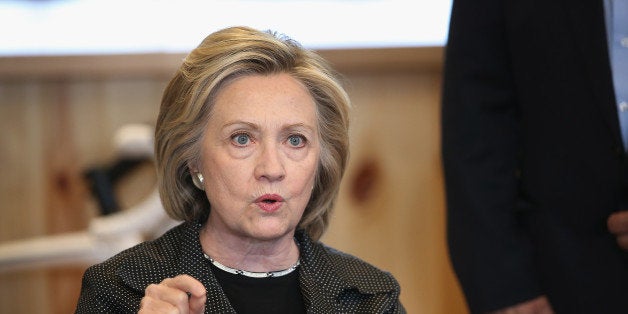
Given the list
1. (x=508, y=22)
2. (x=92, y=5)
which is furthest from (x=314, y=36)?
(x=508, y=22)

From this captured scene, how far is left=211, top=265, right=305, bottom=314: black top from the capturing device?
189 centimetres

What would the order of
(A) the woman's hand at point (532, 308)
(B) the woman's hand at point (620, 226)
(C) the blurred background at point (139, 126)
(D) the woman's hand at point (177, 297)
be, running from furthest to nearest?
(C) the blurred background at point (139, 126) < (A) the woman's hand at point (532, 308) < (B) the woman's hand at point (620, 226) < (D) the woman's hand at point (177, 297)

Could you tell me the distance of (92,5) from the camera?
3062 mm

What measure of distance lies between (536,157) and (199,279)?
2.45ft

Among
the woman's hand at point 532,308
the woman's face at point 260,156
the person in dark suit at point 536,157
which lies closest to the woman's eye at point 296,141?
the woman's face at point 260,156

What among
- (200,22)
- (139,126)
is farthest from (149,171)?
(200,22)

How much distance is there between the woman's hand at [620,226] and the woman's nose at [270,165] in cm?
67

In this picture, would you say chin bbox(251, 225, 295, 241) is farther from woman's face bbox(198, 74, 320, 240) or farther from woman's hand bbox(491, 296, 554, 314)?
woman's hand bbox(491, 296, 554, 314)

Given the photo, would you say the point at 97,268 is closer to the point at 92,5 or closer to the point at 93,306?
the point at 93,306

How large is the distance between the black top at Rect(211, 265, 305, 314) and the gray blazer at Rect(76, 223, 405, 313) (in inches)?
1.1

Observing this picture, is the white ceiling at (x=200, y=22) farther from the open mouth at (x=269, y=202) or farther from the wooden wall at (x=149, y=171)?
the open mouth at (x=269, y=202)

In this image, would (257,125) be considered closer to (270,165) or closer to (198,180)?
(270,165)

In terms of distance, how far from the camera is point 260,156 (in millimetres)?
1838

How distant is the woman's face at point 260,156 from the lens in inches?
72.1
